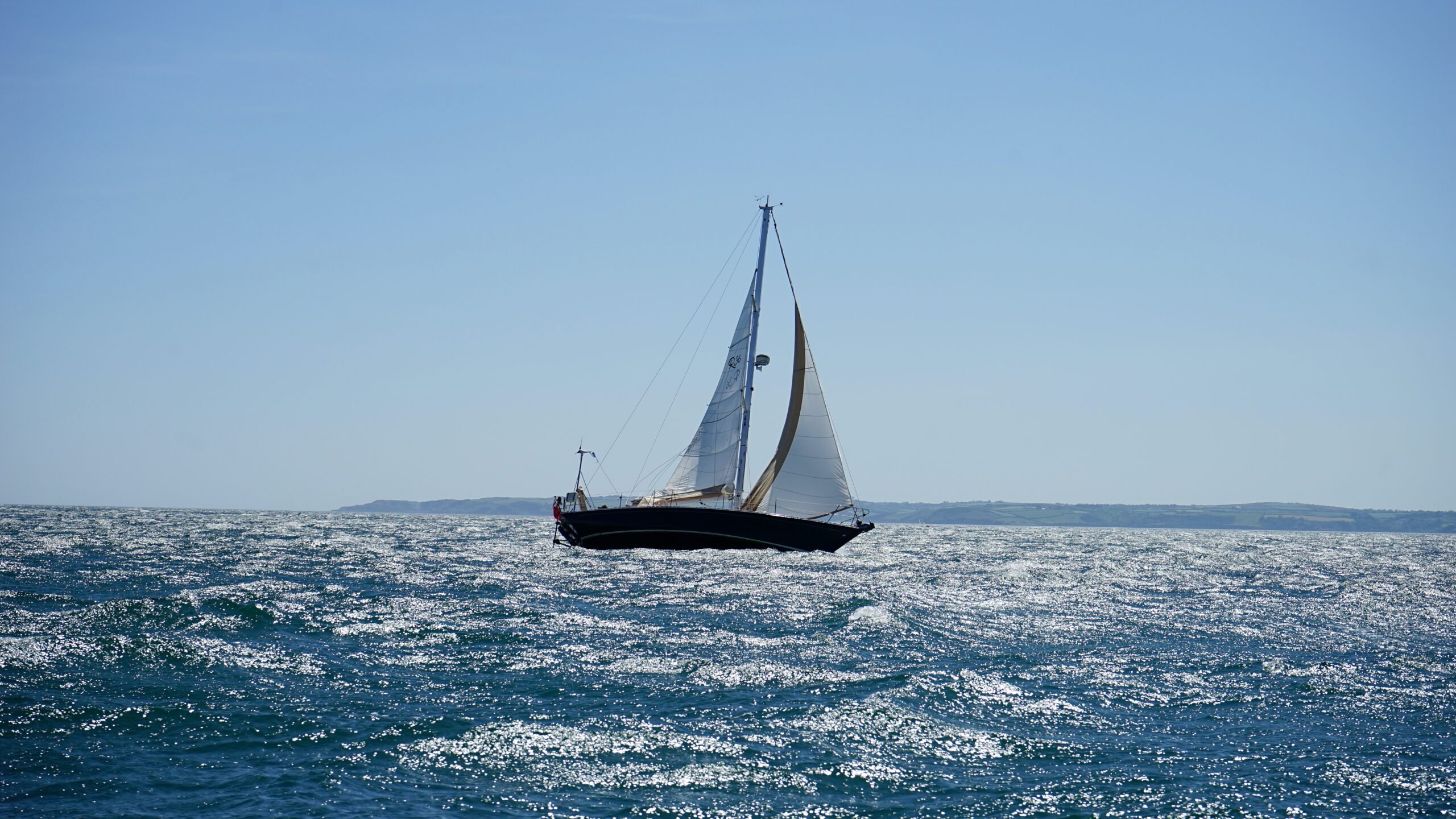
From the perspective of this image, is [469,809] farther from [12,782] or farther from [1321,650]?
[1321,650]

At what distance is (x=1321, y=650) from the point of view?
24.0 metres

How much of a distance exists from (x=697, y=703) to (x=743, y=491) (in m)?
36.9

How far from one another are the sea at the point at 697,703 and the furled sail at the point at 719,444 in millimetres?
19086

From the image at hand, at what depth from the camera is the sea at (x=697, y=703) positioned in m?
12.0

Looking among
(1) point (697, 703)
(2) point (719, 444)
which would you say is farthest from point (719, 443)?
(1) point (697, 703)

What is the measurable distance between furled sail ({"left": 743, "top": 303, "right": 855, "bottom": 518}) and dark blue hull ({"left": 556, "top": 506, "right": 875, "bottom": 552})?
1.09 metres

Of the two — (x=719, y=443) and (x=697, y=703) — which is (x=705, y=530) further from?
(x=697, y=703)

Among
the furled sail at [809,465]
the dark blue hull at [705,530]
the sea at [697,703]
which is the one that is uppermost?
the furled sail at [809,465]

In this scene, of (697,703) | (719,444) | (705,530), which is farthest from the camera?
(719,444)

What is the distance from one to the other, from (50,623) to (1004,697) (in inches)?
757

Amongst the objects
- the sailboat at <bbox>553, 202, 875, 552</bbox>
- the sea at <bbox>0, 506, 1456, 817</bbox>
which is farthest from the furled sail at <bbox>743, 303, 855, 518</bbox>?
the sea at <bbox>0, 506, 1456, 817</bbox>

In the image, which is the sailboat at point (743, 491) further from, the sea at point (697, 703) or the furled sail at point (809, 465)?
the sea at point (697, 703)

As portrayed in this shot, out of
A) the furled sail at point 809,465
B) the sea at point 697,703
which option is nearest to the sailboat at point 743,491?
the furled sail at point 809,465

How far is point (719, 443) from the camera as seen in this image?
2164 inches
